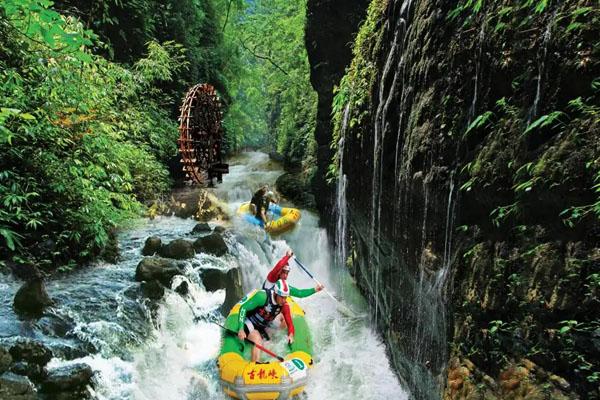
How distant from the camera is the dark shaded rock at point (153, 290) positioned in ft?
22.7

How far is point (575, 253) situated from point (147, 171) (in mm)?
9858

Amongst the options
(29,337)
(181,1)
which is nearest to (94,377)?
(29,337)

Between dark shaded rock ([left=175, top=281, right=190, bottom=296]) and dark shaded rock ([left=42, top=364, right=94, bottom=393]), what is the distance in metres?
2.47

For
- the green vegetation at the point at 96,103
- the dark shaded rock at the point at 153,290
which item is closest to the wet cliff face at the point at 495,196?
the green vegetation at the point at 96,103

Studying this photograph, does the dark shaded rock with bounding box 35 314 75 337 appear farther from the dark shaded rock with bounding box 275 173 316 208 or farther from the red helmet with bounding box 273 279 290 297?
the dark shaded rock with bounding box 275 173 316 208

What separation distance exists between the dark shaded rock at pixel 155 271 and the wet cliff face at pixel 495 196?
13.2ft

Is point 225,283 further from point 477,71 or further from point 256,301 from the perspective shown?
point 477,71

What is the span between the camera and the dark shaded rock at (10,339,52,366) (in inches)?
186

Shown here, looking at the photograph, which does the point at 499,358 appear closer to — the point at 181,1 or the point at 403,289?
the point at 403,289

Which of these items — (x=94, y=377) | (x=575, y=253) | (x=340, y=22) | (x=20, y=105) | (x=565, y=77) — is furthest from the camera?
(x=340, y=22)

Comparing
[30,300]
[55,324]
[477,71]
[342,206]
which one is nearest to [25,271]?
[30,300]

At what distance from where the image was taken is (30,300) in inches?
220

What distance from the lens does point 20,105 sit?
220 inches

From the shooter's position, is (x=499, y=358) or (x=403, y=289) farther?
(x=403, y=289)
